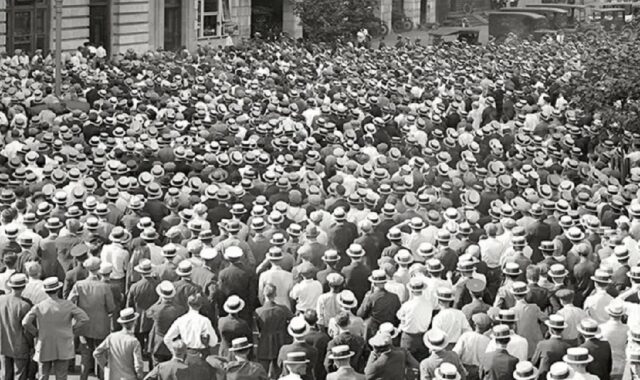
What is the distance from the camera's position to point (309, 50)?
43.4m

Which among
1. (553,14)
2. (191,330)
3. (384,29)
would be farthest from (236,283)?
(384,29)

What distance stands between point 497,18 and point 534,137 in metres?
34.0

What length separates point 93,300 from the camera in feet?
55.9

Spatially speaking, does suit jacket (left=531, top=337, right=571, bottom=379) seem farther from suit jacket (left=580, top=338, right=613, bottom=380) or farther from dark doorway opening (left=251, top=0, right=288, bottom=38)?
dark doorway opening (left=251, top=0, right=288, bottom=38)

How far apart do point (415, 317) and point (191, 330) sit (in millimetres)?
2900

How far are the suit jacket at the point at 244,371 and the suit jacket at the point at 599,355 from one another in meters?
3.89

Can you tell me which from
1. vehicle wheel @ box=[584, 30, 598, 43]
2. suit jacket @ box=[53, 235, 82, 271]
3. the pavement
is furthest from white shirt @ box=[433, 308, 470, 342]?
the pavement

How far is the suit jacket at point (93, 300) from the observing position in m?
17.0

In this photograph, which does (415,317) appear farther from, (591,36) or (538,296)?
(591,36)

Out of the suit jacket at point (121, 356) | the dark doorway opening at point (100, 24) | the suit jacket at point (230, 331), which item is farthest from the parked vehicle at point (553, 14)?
the suit jacket at point (121, 356)

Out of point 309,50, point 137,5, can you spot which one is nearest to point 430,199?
point 309,50

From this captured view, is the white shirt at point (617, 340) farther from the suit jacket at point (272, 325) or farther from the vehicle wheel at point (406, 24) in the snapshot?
the vehicle wheel at point (406, 24)

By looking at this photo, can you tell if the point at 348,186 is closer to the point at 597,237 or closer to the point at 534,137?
the point at 597,237

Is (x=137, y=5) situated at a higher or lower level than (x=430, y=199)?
higher
